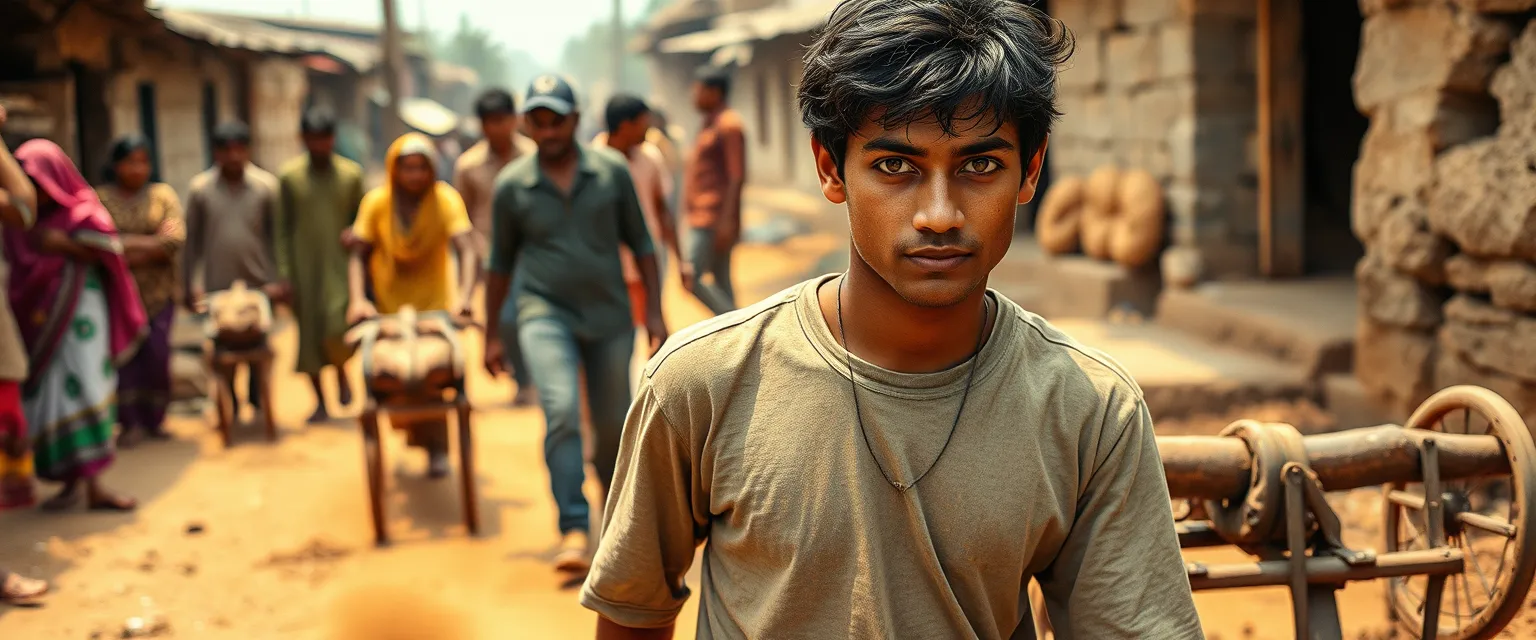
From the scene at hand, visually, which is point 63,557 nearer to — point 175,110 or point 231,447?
point 231,447

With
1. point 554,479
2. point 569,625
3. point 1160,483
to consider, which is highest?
point 1160,483

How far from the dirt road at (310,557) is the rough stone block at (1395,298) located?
4.32 ft

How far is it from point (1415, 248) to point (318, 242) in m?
5.63

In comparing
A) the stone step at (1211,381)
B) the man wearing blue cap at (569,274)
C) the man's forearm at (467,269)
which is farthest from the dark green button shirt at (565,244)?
the stone step at (1211,381)

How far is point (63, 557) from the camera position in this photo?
18.5ft

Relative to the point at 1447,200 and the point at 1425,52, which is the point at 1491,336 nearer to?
the point at 1447,200

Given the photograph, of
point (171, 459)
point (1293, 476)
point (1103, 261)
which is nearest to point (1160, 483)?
point (1293, 476)

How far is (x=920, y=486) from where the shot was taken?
5.92 ft

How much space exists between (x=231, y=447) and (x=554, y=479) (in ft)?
11.0

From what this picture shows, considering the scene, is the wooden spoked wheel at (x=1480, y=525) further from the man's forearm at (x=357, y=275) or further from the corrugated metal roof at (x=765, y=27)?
the corrugated metal roof at (x=765, y=27)

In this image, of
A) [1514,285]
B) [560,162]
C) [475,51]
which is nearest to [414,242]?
[560,162]

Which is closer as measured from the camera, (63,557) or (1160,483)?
(1160,483)

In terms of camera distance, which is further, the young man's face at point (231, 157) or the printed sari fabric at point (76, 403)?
the young man's face at point (231, 157)

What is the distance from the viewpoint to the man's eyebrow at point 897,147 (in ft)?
5.80
